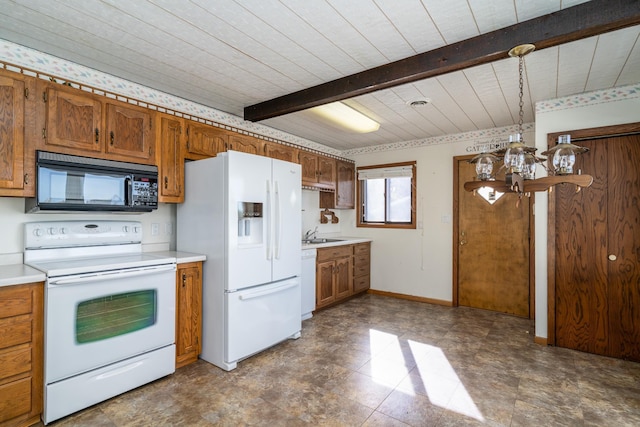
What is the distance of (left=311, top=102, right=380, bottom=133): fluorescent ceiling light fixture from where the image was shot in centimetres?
329

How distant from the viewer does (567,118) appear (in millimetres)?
3051

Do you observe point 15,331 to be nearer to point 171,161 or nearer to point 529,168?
point 171,161

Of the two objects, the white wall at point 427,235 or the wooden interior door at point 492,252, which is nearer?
the wooden interior door at point 492,252

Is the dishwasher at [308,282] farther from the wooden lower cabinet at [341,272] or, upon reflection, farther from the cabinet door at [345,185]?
the cabinet door at [345,185]

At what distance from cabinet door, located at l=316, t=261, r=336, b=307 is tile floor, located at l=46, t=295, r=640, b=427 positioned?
0.70 metres

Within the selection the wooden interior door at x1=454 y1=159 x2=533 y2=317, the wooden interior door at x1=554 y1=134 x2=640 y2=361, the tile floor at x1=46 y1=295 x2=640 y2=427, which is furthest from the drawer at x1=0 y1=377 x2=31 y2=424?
the wooden interior door at x1=454 y1=159 x2=533 y2=317

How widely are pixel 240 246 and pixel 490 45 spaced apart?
2313 millimetres

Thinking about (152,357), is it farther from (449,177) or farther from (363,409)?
(449,177)

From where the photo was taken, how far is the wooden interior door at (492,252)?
13.1 feet

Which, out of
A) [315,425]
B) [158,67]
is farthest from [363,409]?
[158,67]

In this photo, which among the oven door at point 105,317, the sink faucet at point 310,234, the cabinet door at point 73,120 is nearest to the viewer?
the oven door at point 105,317

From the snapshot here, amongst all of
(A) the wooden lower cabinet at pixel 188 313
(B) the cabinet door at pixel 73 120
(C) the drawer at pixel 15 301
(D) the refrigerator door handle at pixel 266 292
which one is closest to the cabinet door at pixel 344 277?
(D) the refrigerator door handle at pixel 266 292

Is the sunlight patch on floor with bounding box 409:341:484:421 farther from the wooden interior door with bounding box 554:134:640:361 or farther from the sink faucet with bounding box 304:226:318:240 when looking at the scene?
the sink faucet with bounding box 304:226:318:240

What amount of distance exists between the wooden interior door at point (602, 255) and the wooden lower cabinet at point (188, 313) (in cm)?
339
